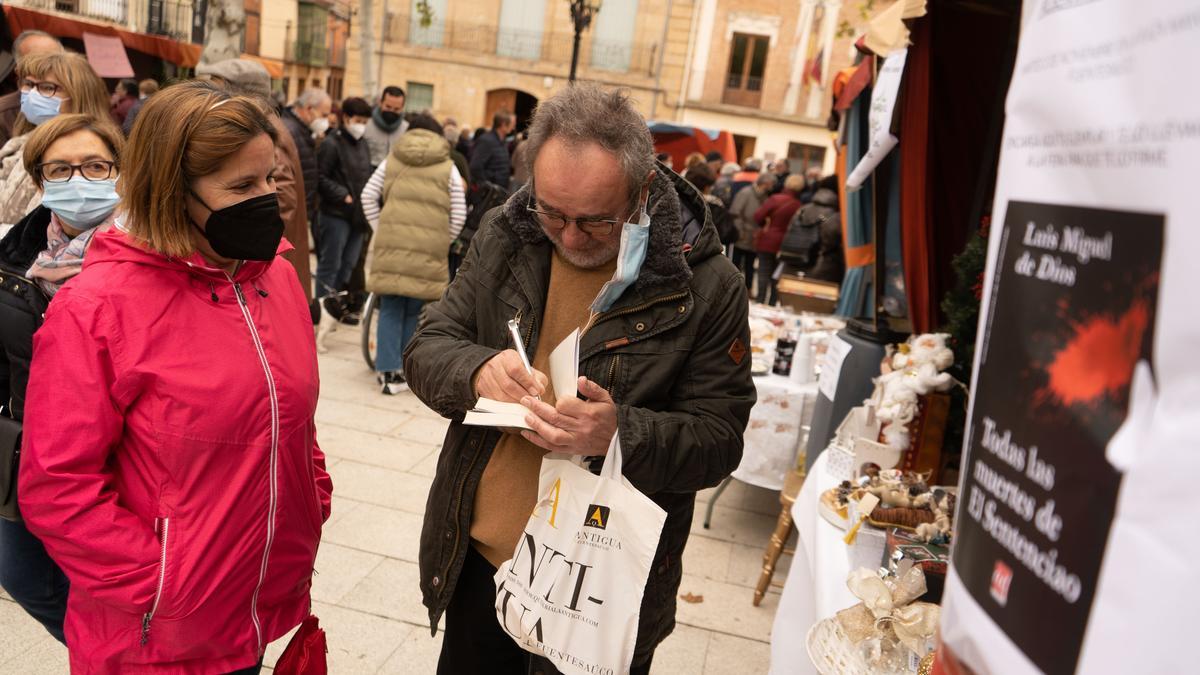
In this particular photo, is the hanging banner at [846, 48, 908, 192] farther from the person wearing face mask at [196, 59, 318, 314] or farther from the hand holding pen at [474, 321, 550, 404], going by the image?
the hand holding pen at [474, 321, 550, 404]

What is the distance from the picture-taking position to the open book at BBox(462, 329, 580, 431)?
1.63m

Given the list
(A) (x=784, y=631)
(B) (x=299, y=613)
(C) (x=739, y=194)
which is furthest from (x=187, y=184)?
(C) (x=739, y=194)

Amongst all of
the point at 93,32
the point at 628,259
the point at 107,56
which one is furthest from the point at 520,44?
the point at 628,259

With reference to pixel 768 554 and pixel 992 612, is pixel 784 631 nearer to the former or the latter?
pixel 768 554

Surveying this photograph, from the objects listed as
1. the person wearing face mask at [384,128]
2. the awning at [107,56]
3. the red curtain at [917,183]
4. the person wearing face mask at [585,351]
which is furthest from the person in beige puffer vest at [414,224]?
the awning at [107,56]

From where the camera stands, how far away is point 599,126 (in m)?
1.69

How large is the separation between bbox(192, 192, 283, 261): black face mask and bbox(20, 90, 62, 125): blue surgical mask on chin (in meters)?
2.30

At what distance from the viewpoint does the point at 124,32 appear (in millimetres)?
15867

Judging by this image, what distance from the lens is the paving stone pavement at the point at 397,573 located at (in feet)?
10.2

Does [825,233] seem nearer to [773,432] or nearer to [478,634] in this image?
[773,432]

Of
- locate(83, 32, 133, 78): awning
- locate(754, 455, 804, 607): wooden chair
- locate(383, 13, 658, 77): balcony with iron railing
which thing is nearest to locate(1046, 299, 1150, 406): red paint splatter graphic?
locate(754, 455, 804, 607): wooden chair

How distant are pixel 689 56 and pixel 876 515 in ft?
86.1

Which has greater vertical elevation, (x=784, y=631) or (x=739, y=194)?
(x=739, y=194)

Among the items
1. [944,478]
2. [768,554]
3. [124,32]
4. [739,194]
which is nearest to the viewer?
[944,478]
